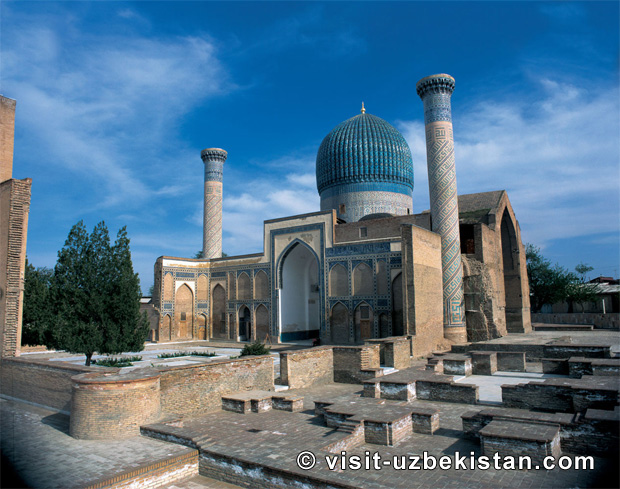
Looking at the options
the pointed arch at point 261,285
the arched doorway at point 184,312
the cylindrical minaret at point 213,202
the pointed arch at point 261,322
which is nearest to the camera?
the pointed arch at point 261,322

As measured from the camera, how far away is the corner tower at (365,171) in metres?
23.2

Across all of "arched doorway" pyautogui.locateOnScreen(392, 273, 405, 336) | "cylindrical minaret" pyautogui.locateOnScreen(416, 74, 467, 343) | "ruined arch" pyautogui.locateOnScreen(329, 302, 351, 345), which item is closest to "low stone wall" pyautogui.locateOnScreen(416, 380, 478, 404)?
"cylindrical minaret" pyautogui.locateOnScreen(416, 74, 467, 343)

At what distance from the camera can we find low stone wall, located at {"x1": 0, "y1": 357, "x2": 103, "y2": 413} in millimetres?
7051

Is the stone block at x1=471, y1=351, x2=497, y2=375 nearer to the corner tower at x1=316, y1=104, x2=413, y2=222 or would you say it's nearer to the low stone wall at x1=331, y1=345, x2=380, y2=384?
the low stone wall at x1=331, y1=345, x2=380, y2=384

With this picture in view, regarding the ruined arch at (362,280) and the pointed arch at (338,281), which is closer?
the ruined arch at (362,280)

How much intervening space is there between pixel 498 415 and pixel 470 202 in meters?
14.8

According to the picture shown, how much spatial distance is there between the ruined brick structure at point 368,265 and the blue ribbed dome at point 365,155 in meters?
0.06

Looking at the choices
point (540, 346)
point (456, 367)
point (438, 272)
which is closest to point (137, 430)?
point (456, 367)

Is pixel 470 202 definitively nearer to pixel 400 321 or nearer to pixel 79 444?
pixel 400 321

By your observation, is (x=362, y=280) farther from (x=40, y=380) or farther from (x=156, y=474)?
(x=156, y=474)

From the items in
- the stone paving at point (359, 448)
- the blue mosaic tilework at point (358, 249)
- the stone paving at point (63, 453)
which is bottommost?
the stone paving at point (359, 448)

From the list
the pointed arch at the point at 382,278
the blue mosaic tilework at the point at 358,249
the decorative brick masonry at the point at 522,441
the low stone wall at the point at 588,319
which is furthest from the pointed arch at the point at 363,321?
the low stone wall at the point at 588,319

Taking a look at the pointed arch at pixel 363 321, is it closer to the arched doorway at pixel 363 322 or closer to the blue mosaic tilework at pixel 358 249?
the arched doorway at pixel 363 322

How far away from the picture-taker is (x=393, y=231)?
16.9 metres
